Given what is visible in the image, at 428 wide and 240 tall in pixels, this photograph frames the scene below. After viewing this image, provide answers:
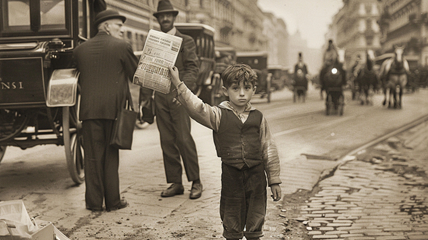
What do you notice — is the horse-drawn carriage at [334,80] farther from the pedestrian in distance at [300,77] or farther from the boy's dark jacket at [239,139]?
the boy's dark jacket at [239,139]

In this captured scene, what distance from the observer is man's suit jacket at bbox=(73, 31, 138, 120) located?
508cm

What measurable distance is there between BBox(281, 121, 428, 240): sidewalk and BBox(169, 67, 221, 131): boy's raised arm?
145cm

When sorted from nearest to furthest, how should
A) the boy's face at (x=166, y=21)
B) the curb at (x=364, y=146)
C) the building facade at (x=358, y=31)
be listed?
the boy's face at (x=166, y=21), the curb at (x=364, y=146), the building facade at (x=358, y=31)

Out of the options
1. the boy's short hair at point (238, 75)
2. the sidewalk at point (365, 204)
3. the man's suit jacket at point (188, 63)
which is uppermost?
the man's suit jacket at point (188, 63)

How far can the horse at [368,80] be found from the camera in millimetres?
23141

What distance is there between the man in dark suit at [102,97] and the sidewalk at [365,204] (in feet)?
5.90

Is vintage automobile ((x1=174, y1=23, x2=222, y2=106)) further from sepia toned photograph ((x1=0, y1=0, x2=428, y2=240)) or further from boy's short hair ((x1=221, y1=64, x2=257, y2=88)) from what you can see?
boy's short hair ((x1=221, y1=64, x2=257, y2=88))

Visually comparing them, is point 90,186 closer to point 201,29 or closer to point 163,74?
point 163,74

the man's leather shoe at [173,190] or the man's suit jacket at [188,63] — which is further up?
the man's suit jacket at [188,63]

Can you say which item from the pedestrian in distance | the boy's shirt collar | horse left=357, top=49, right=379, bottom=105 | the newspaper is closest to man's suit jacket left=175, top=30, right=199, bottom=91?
the newspaper

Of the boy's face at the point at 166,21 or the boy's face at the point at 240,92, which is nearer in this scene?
the boy's face at the point at 240,92

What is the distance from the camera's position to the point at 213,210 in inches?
203

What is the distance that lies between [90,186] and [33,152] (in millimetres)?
4937

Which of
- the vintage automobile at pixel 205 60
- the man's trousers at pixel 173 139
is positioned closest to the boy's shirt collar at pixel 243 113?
the man's trousers at pixel 173 139
